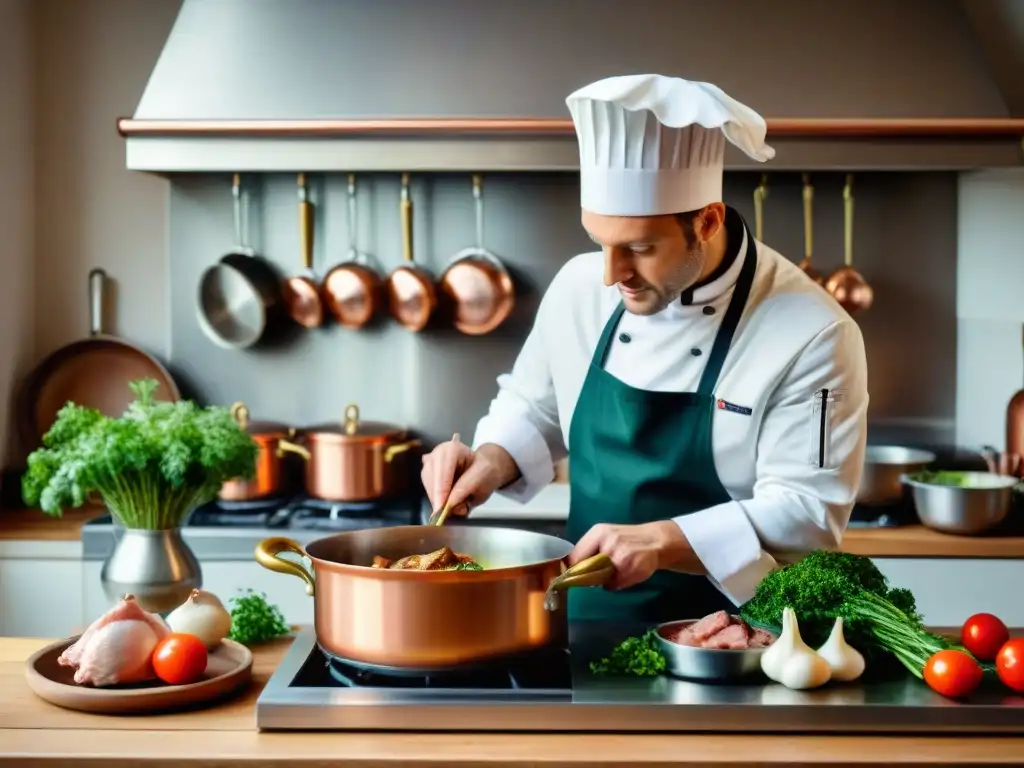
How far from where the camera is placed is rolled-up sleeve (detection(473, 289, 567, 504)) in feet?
7.31

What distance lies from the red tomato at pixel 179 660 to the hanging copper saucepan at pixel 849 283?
2330 mm

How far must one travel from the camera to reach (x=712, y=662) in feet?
4.95

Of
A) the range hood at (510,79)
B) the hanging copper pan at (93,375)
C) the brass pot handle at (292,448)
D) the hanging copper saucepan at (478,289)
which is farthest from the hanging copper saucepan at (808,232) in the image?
the hanging copper pan at (93,375)

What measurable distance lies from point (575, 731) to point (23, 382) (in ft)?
8.22

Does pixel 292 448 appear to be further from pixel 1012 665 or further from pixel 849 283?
pixel 1012 665

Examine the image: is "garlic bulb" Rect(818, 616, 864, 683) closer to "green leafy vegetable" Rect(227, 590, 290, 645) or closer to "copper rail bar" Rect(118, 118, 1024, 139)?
"green leafy vegetable" Rect(227, 590, 290, 645)

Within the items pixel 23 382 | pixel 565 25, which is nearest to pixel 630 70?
pixel 565 25

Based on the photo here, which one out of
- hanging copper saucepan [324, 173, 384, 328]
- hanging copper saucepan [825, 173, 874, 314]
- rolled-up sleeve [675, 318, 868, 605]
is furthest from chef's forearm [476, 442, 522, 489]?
hanging copper saucepan [825, 173, 874, 314]

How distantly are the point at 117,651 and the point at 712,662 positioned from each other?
2.31 feet

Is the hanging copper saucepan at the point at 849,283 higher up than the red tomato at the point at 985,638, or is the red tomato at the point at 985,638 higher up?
the hanging copper saucepan at the point at 849,283

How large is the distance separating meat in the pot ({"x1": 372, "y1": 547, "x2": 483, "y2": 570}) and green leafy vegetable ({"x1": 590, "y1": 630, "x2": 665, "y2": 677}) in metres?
0.20

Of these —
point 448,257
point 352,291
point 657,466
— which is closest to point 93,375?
point 352,291

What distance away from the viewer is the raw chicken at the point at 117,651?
1.50 meters

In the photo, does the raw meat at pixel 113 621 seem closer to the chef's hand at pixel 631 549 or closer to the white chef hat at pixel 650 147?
the chef's hand at pixel 631 549
